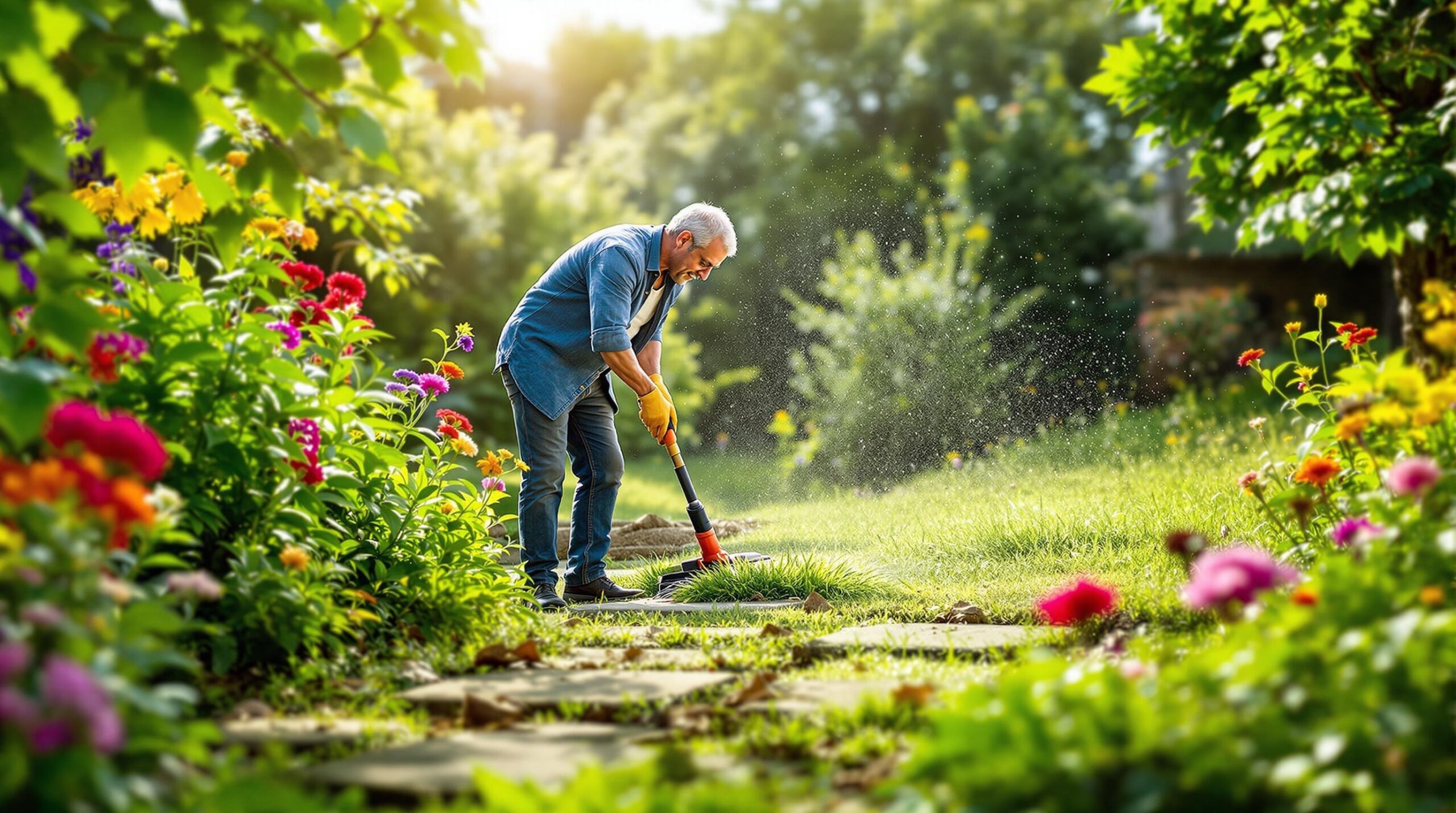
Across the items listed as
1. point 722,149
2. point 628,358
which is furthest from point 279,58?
point 722,149

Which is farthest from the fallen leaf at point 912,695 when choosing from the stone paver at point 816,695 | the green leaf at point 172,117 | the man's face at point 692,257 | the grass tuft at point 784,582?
the man's face at point 692,257

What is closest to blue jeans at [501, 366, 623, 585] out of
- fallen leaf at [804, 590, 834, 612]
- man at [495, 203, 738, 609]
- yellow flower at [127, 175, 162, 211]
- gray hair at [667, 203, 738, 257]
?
man at [495, 203, 738, 609]

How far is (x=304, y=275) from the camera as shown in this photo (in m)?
2.71

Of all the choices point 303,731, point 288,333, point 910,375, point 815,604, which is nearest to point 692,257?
point 815,604

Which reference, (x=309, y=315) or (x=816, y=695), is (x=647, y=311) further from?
(x=816, y=695)

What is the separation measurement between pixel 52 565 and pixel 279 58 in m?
0.87

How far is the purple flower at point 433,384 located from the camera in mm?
3113

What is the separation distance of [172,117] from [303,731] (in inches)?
38.1

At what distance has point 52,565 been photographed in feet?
4.14

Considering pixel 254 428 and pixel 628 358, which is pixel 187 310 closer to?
pixel 254 428

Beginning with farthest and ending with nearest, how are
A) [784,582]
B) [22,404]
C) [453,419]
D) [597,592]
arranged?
[597,592] < [784,582] < [453,419] < [22,404]

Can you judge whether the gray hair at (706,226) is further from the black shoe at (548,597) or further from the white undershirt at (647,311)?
the black shoe at (548,597)

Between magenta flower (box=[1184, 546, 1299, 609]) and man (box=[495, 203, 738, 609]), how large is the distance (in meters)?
2.64

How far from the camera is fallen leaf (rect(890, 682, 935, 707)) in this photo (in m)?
1.79
